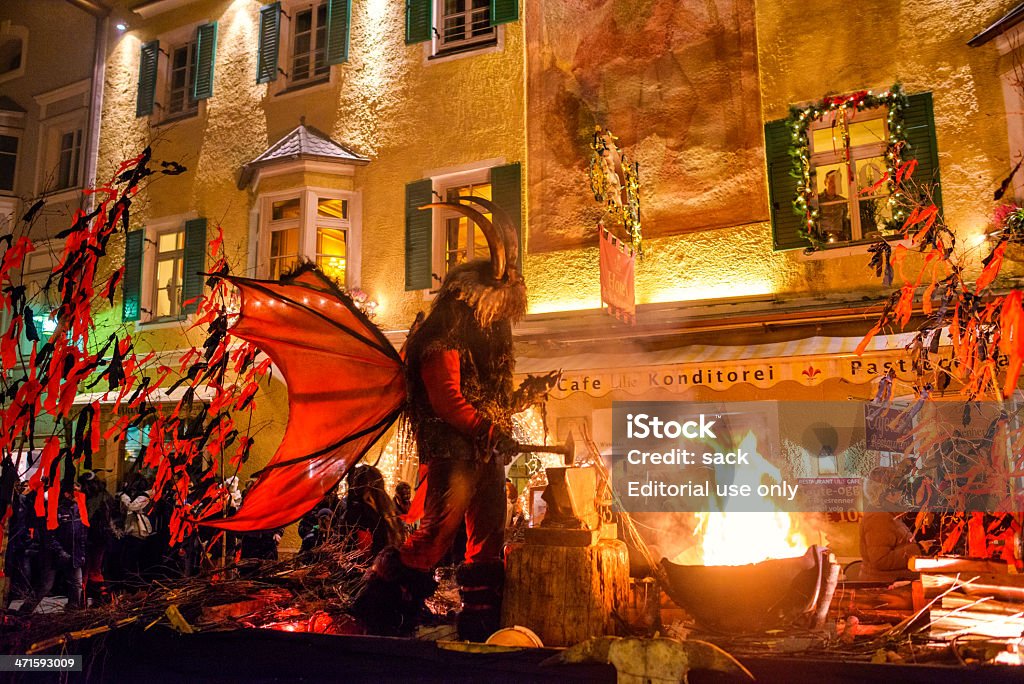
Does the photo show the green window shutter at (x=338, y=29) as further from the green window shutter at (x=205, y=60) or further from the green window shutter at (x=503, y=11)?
the green window shutter at (x=503, y=11)

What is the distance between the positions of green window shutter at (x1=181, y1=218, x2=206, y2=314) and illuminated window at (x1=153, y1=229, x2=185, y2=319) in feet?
0.83

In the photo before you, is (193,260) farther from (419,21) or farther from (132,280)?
(419,21)

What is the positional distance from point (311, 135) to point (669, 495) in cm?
690

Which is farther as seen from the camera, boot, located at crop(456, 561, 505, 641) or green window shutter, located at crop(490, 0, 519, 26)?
green window shutter, located at crop(490, 0, 519, 26)

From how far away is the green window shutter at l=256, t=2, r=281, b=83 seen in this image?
11523mm

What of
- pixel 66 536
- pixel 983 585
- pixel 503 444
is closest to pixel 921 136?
pixel 983 585

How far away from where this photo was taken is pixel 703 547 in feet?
20.1

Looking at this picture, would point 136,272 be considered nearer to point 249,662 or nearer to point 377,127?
point 377,127

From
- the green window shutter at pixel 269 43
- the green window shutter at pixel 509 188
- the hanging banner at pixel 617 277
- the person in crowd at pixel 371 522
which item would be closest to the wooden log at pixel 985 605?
the person in crowd at pixel 371 522

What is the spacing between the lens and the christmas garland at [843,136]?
7988mm

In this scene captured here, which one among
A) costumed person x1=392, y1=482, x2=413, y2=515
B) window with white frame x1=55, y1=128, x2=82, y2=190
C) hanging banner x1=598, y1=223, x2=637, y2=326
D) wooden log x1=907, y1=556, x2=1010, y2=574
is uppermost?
window with white frame x1=55, y1=128, x2=82, y2=190

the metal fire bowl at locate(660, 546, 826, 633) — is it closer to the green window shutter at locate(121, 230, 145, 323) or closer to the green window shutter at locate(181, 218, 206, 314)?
the green window shutter at locate(181, 218, 206, 314)

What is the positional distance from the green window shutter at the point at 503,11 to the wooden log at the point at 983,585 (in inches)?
326

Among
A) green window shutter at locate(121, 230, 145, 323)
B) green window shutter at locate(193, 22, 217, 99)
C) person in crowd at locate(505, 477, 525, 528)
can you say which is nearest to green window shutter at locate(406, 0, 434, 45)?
green window shutter at locate(193, 22, 217, 99)
